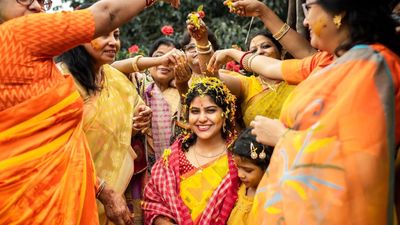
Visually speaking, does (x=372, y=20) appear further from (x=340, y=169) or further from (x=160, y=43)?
(x=160, y=43)

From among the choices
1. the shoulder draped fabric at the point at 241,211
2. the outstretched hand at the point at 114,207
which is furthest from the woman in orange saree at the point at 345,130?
the shoulder draped fabric at the point at 241,211

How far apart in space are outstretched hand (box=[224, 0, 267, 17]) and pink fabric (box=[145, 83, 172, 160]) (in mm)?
1581

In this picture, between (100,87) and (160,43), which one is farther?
(160,43)

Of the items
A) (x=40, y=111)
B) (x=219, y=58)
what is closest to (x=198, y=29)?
(x=219, y=58)

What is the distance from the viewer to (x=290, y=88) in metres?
4.32

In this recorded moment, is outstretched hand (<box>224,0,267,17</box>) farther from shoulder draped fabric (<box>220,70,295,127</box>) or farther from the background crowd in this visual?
shoulder draped fabric (<box>220,70,295,127</box>)

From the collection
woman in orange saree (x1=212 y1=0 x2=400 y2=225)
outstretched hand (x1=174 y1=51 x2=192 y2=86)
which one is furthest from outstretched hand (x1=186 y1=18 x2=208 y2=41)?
woman in orange saree (x1=212 y1=0 x2=400 y2=225)

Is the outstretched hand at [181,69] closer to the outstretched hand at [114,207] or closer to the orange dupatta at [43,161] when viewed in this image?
the outstretched hand at [114,207]

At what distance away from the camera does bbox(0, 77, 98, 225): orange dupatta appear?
115 inches

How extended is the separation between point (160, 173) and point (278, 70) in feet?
3.93

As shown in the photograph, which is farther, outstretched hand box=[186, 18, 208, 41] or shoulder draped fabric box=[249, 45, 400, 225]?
outstretched hand box=[186, 18, 208, 41]

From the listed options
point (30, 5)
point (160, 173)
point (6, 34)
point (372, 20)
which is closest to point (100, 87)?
point (160, 173)

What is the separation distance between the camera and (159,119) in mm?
5293

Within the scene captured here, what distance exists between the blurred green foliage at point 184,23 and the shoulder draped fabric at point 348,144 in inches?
296
